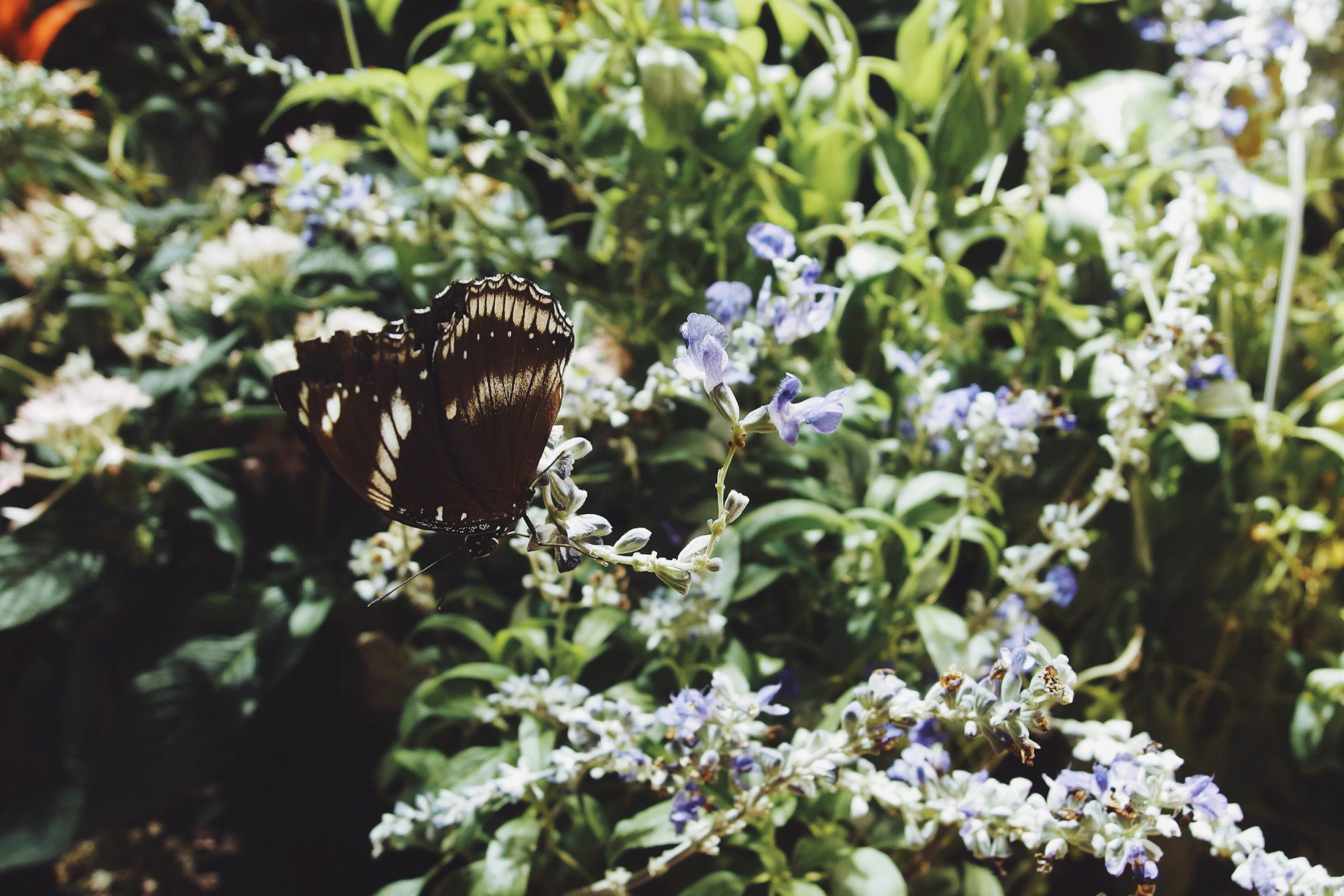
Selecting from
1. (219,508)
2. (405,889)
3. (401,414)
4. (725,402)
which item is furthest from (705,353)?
(219,508)

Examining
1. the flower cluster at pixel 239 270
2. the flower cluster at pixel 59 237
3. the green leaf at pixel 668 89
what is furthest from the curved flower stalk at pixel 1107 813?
the flower cluster at pixel 59 237

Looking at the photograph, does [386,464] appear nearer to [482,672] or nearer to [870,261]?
[482,672]

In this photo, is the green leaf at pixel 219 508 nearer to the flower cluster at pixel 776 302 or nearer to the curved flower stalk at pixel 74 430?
the curved flower stalk at pixel 74 430

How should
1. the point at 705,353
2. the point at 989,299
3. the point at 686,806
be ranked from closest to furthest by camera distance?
the point at 705,353, the point at 686,806, the point at 989,299

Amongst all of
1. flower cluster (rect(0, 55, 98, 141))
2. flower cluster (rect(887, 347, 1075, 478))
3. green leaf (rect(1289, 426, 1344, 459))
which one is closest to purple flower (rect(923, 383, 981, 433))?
flower cluster (rect(887, 347, 1075, 478))

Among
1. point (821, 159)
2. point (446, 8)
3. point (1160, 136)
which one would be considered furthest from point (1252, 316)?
point (446, 8)
